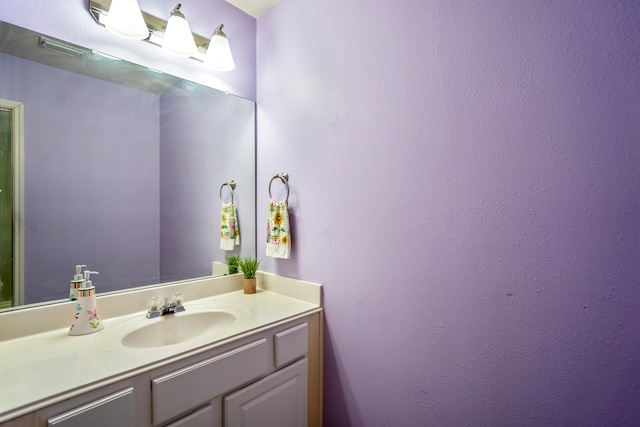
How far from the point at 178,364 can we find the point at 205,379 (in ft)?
0.34

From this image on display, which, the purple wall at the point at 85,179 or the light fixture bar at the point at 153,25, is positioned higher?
the light fixture bar at the point at 153,25

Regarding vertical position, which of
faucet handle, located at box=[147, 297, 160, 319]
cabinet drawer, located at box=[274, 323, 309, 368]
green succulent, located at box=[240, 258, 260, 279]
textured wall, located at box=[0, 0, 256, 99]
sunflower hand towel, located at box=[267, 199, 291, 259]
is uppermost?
textured wall, located at box=[0, 0, 256, 99]

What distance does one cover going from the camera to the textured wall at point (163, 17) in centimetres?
100

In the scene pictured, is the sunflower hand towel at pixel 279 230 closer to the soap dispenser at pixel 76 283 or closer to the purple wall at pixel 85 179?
the purple wall at pixel 85 179

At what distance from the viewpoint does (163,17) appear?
49.5 inches

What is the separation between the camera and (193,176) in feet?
4.74

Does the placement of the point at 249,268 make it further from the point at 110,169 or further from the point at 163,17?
the point at 163,17

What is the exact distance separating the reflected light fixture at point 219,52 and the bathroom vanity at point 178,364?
3.43 ft

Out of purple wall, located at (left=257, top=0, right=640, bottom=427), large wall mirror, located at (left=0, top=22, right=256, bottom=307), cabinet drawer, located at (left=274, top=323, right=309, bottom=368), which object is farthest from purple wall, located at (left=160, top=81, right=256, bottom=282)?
cabinet drawer, located at (left=274, top=323, right=309, bottom=368)

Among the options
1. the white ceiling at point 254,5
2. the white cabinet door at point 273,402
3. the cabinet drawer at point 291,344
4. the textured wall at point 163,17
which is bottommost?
the white cabinet door at point 273,402

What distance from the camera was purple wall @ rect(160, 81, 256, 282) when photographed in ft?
4.40

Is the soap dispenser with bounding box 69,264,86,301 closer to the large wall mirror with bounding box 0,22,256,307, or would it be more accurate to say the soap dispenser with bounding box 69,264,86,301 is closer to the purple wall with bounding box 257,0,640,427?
the large wall mirror with bounding box 0,22,256,307

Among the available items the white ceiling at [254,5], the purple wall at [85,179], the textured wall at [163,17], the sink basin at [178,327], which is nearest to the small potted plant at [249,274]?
the sink basin at [178,327]

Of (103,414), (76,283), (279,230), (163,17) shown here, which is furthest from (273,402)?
(163,17)
